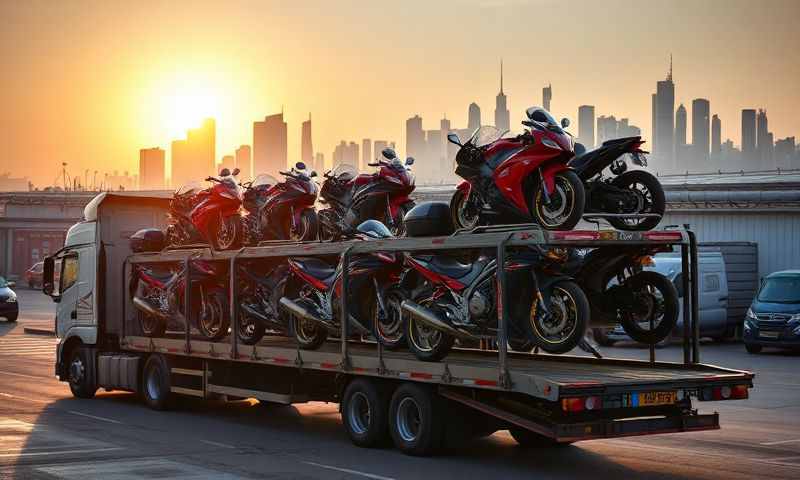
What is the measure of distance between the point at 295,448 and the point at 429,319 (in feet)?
8.05

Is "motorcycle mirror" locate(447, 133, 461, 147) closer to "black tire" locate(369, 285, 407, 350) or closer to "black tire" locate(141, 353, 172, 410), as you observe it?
"black tire" locate(369, 285, 407, 350)

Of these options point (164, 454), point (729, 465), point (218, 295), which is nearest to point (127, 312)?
point (218, 295)

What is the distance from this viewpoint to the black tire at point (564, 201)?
12.0 metres

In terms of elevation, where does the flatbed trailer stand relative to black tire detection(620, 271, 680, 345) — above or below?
below

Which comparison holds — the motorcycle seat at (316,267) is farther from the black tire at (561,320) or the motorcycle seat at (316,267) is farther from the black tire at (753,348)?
the black tire at (753,348)

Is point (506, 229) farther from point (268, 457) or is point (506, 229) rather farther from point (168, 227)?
point (168, 227)

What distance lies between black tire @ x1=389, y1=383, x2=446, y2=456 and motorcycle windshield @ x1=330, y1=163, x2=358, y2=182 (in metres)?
4.68

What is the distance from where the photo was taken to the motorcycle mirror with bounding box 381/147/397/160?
15.7 m

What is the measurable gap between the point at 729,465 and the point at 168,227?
10.4 meters

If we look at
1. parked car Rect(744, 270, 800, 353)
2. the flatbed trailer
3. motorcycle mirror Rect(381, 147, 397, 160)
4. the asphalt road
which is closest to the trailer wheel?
the flatbed trailer

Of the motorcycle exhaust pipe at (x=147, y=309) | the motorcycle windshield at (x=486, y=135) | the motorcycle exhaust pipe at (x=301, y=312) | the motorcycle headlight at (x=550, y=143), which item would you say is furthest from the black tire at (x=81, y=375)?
the motorcycle headlight at (x=550, y=143)

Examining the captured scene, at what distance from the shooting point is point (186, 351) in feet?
57.3

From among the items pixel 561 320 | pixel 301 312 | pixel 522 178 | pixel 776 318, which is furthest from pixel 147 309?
pixel 776 318

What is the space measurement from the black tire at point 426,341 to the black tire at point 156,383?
5951 mm
